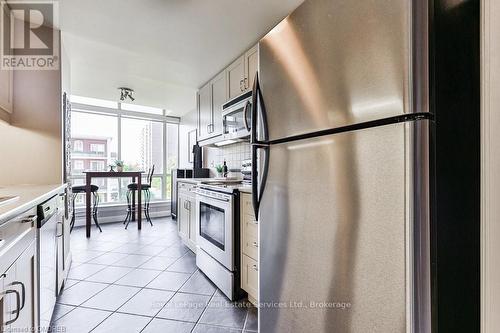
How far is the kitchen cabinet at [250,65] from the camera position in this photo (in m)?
2.41

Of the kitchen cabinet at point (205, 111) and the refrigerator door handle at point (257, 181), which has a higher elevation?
the kitchen cabinet at point (205, 111)

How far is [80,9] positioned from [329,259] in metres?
2.42

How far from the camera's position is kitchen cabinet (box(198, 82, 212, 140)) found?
3.40 metres

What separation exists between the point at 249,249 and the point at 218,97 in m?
2.03

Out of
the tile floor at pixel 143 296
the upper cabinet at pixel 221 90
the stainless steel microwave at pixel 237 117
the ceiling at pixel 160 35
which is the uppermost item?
the ceiling at pixel 160 35

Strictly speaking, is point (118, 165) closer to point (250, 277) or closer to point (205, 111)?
point (205, 111)

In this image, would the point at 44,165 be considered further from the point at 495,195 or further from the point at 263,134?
the point at 495,195

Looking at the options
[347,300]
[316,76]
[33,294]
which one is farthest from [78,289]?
[316,76]

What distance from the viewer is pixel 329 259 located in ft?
2.92

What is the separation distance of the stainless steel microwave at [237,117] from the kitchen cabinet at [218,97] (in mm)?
180

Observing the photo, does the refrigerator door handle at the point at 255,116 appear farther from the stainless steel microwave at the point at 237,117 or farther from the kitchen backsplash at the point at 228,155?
the kitchen backsplash at the point at 228,155

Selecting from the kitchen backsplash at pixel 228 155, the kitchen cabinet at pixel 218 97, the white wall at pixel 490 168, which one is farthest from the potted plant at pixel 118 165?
the white wall at pixel 490 168

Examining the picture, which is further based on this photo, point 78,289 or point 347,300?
point 78,289
